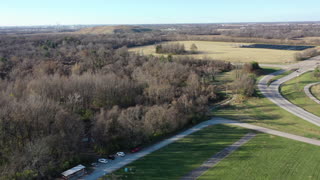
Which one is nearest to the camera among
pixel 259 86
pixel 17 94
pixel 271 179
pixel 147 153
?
pixel 271 179

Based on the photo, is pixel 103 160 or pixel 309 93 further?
pixel 309 93

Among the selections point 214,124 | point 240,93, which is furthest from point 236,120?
point 240,93

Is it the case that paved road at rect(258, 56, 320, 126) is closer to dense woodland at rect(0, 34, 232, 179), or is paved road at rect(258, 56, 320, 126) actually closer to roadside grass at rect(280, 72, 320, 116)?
roadside grass at rect(280, 72, 320, 116)

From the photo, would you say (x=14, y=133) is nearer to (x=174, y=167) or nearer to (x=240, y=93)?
(x=174, y=167)

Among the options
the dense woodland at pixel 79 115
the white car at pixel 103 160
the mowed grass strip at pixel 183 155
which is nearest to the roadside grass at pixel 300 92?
the dense woodland at pixel 79 115

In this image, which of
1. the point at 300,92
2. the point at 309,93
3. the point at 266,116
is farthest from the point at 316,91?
the point at 266,116

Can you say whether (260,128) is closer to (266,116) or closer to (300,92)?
(266,116)

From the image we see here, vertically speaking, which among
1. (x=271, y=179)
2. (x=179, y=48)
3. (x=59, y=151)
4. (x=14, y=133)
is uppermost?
(x=179, y=48)
